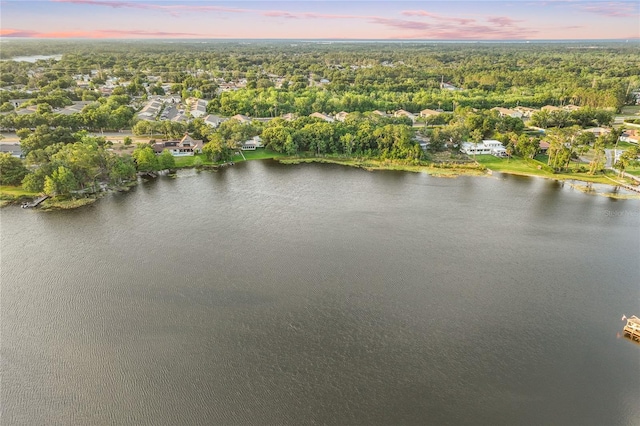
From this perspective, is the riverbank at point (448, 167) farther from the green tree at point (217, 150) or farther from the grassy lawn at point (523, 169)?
the green tree at point (217, 150)

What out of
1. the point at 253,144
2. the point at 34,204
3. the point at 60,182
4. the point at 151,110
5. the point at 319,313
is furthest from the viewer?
the point at 151,110

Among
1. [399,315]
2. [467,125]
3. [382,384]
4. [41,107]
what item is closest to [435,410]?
[382,384]

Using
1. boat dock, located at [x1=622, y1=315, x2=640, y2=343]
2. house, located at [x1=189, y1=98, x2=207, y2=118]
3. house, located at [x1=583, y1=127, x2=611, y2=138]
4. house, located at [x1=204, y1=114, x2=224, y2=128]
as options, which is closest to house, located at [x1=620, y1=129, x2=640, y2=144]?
house, located at [x1=583, y1=127, x2=611, y2=138]

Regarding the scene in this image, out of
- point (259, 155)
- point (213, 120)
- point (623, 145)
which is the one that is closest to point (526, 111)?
point (623, 145)

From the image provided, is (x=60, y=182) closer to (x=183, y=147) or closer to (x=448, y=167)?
(x=183, y=147)

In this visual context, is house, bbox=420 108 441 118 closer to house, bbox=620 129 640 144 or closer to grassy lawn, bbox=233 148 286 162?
house, bbox=620 129 640 144

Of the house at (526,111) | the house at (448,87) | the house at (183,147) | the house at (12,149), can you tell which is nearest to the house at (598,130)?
the house at (526,111)
